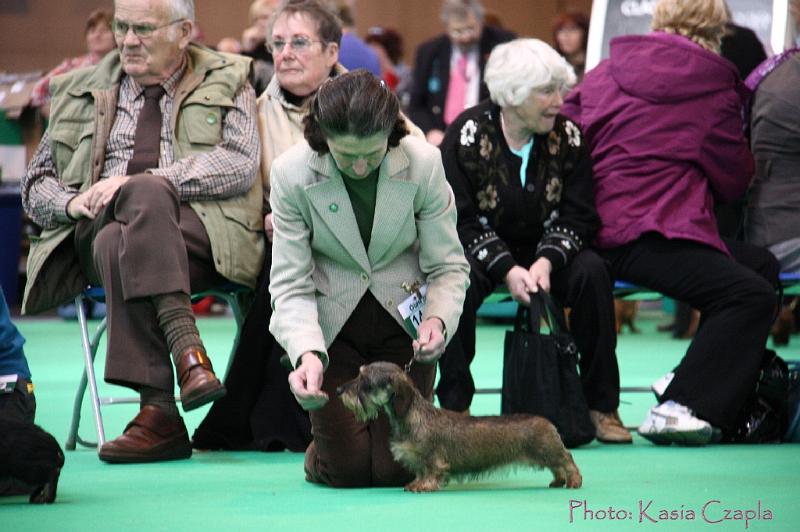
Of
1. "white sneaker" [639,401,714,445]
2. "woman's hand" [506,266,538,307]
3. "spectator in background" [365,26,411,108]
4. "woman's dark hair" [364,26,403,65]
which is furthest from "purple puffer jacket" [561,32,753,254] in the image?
"woman's dark hair" [364,26,403,65]

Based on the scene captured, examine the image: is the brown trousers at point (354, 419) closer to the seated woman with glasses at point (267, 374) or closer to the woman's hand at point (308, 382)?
the woman's hand at point (308, 382)

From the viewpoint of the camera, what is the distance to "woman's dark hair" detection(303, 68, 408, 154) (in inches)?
129

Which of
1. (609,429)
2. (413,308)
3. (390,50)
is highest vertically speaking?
(413,308)

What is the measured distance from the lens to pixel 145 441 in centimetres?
416

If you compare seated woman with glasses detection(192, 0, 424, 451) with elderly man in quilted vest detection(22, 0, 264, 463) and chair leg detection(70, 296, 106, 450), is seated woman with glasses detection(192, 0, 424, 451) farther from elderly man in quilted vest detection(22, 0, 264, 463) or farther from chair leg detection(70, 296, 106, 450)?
chair leg detection(70, 296, 106, 450)

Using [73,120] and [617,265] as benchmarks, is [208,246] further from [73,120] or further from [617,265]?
[617,265]

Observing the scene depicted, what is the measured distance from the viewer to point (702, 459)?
169 inches

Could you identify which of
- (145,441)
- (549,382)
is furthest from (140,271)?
(549,382)

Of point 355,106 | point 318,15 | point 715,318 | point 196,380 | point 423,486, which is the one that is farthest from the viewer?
point 318,15

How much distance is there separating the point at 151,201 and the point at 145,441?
0.71 meters

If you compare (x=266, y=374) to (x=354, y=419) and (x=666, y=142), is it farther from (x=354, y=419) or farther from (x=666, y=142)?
(x=666, y=142)

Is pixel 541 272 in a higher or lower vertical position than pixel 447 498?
higher

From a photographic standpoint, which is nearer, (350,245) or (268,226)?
(350,245)

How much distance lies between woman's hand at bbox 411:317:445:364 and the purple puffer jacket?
1.51 meters
